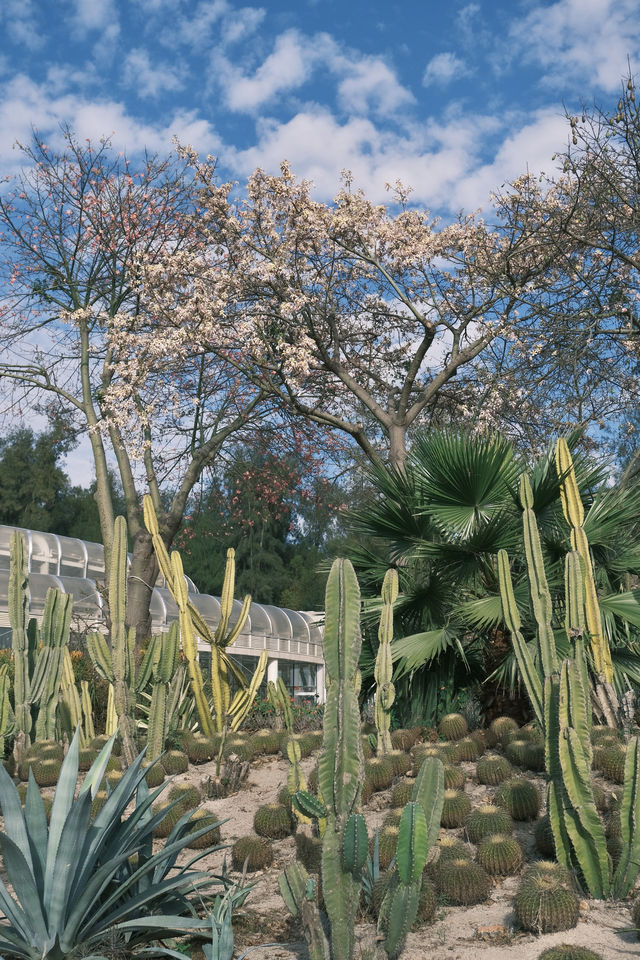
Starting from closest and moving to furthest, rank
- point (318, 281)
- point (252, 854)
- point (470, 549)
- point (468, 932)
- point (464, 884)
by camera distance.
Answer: point (468, 932), point (464, 884), point (252, 854), point (470, 549), point (318, 281)

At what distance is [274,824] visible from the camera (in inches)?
240

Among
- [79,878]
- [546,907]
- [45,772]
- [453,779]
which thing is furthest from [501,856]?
[45,772]

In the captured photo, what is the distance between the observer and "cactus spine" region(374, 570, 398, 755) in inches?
283

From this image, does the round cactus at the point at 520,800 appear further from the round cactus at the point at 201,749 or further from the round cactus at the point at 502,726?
the round cactus at the point at 201,749

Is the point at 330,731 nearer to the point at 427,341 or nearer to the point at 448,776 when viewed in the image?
the point at 448,776

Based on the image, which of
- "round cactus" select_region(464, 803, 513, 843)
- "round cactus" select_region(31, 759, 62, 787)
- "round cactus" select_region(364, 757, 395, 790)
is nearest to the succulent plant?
"round cactus" select_region(364, 757, 395, 790)

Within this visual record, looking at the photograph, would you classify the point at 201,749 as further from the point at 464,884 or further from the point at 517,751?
the point at 464,884

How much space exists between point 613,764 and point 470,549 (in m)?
2.58

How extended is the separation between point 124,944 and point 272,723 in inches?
241

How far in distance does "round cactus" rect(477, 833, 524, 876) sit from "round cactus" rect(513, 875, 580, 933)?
62 centimetres

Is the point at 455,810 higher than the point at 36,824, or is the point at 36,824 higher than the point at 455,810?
the point at 36,824

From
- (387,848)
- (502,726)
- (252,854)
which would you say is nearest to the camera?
(387,848)

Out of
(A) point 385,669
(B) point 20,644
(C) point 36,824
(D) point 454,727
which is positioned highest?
(B) point 20,644

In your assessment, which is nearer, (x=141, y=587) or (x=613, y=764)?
(x=613, y=764)
